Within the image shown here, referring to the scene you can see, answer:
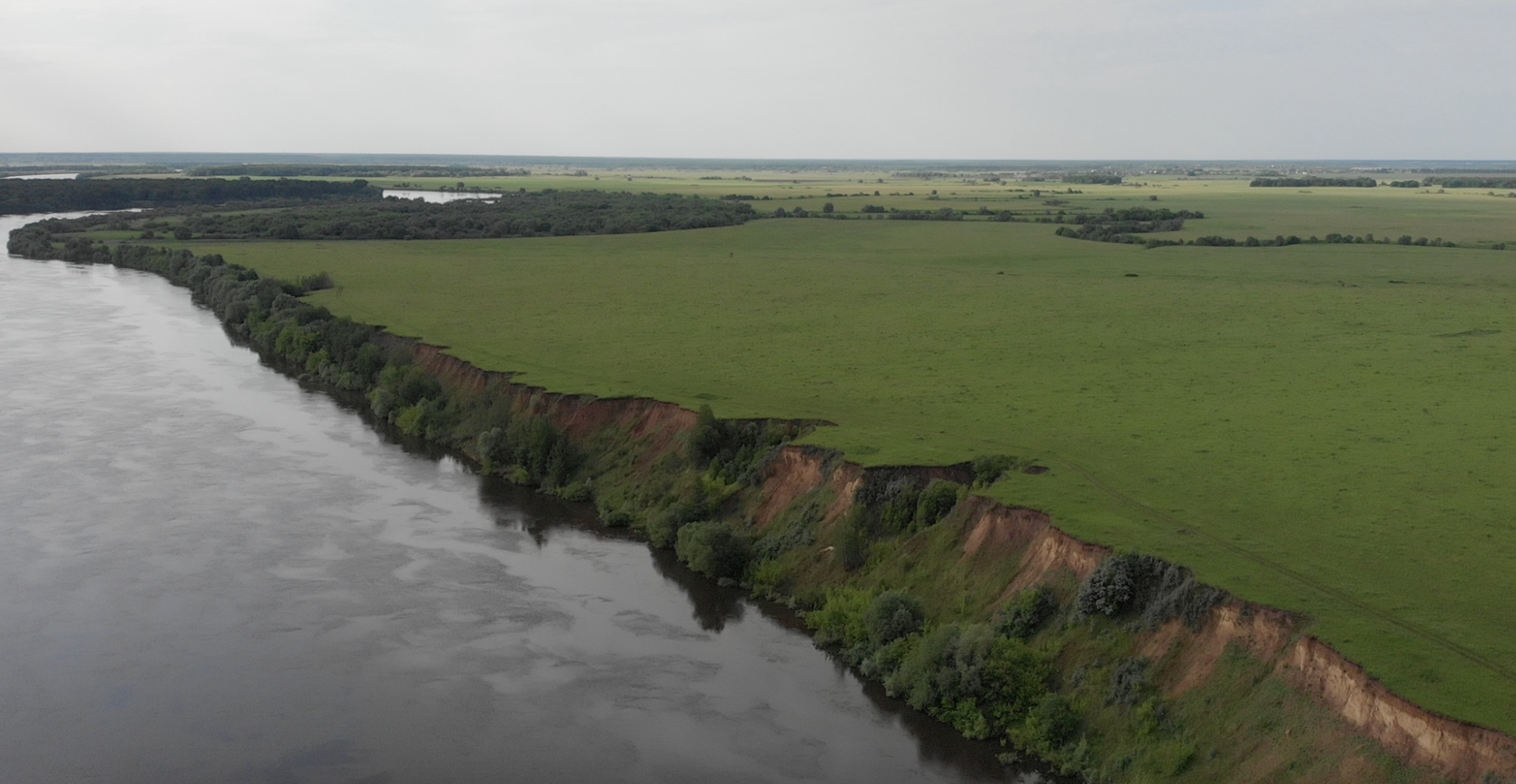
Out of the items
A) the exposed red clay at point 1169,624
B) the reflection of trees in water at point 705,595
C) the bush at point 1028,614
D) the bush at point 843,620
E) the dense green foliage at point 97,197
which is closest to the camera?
the exposed red clay at point 1169,624

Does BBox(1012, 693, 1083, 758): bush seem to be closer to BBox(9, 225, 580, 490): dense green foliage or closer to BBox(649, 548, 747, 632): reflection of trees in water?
BBox(649, 548, 747, 632): reflection of trees in water

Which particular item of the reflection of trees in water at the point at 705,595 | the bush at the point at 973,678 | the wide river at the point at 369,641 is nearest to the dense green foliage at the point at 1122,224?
the wide river at the point at 369,641

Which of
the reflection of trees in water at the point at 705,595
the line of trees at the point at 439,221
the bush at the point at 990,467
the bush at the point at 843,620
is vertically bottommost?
the reflection of trees in water at the point at 705,595

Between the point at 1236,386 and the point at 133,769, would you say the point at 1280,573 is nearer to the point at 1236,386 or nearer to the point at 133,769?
the point at 1236,386

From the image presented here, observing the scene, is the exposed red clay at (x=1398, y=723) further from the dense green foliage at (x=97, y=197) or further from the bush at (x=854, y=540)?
the dense green foliage at (x=97, y=197)

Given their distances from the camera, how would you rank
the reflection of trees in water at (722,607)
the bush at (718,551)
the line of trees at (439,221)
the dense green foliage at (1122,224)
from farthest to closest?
the line of trees at (439,221) < the dense green foliage at (1122,224) < the bush at (718,551) < the reflection of trees in water at (722,607)

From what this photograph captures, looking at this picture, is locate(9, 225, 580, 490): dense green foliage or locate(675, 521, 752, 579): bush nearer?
locate(675, 521, 752, 579): bush

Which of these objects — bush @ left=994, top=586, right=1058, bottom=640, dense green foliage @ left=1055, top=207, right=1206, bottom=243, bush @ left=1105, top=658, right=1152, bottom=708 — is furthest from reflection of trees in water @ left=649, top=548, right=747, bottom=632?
dense green foliage @ left=1055, top=207, right=1206, bottom=243

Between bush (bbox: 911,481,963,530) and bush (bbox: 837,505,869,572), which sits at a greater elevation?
bush (bbox: 911,481,963,530)
